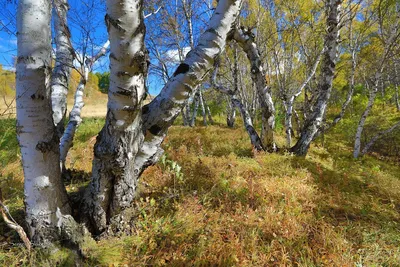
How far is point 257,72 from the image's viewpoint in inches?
188

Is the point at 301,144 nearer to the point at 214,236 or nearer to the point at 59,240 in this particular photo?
the point at 214,236

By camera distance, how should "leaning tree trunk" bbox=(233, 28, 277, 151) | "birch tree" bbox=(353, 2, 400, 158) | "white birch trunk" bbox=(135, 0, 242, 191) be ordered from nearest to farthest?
"white birch trunk" bbox=(135, 0, 242, 191) < "leaning tree trunk" bbox=(233, 28, 277, 151) < "birch tree" bbox=(353, 2, 400, 158)

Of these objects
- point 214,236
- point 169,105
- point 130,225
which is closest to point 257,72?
point 169,105

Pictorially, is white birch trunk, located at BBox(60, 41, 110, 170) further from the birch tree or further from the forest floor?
the birch tree

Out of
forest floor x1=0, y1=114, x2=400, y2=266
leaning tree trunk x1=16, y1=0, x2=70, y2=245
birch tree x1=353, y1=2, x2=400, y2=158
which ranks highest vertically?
birch tree x1=353, y1=2, x2=400, y2=158

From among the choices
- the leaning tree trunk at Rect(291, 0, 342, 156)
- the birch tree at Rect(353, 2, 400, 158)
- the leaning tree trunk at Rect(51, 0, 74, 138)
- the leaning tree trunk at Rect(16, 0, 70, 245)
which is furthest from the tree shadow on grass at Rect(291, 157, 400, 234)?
the leaning tree trunk at Rect(51, 0, 74, 138)

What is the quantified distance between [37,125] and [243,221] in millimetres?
2398

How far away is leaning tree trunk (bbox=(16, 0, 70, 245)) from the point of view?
1581 millimetres

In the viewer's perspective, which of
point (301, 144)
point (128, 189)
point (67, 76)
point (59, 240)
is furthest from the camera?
point (301, 144)

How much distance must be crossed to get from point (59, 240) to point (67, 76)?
6.65ft

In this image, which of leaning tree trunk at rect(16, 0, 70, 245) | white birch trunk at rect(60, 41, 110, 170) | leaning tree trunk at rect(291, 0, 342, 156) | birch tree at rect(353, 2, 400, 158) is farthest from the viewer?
birch tree at rect(353, 2, 400, 158)

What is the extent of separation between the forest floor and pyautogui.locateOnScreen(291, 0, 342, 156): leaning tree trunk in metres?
1.16

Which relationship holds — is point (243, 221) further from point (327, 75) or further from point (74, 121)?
point (327, 75)

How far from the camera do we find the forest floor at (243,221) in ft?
6.88
